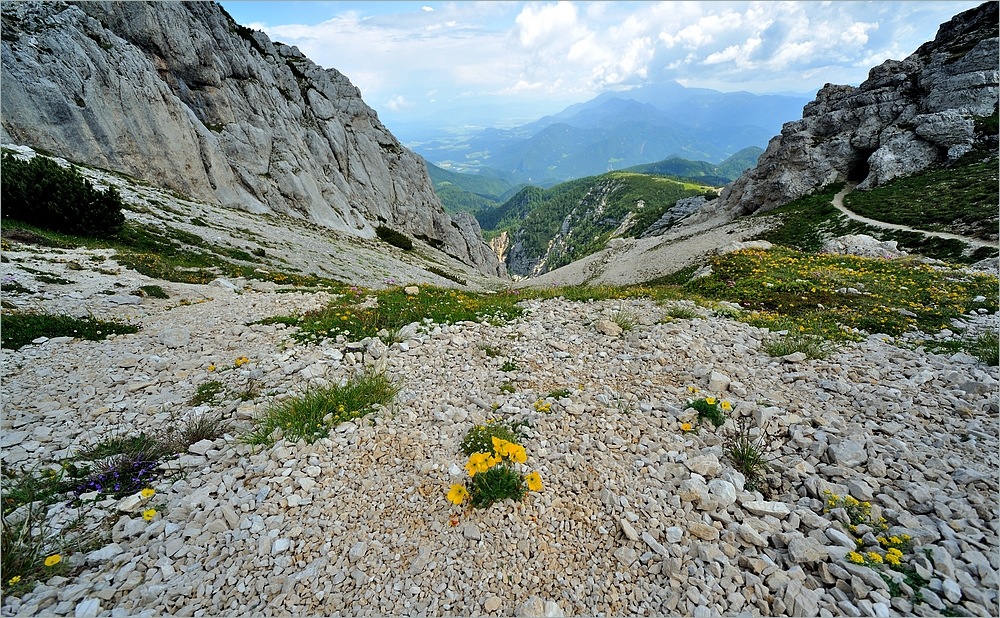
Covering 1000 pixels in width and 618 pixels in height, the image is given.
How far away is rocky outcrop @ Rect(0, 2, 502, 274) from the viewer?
128ft

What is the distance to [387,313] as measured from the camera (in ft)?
39.0

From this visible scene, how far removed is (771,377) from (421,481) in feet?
24.3

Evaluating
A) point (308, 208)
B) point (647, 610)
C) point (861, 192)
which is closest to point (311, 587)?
point (647, 610)

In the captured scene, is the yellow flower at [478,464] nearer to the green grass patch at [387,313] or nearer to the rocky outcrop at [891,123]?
the green grass patch at [387,313]

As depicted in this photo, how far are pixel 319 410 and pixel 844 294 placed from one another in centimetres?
1781

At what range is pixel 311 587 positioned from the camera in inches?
168

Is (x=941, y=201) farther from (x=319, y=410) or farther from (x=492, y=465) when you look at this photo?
(x=319, y=410)

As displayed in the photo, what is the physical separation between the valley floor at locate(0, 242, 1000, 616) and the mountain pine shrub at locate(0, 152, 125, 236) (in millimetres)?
20194

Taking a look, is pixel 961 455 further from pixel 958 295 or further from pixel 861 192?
pixel 861 192

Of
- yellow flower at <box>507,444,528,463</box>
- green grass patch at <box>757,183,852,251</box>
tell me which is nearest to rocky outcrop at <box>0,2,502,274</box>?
yellow flower at <box>507,444,528,463</box>

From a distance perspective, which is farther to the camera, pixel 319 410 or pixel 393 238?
pixel 393 238

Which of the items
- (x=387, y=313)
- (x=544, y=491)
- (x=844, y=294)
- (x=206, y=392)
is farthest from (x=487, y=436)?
(x=844, y=294)

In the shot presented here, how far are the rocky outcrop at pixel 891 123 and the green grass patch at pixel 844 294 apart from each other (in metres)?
61.9

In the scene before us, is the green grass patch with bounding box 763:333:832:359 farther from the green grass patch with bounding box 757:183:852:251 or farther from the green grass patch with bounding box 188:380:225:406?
the green grass patch with bounding box 757:183:852:251
